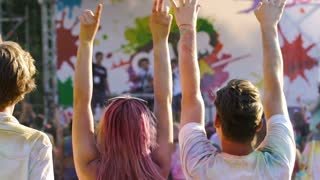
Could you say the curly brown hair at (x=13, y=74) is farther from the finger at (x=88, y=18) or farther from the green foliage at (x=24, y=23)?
the green foliage at (x=24, y=23)

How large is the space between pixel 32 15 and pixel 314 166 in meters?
5.78

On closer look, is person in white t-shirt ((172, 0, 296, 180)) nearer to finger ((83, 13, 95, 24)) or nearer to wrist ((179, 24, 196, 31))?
wrist ((179, 24, 196, 31))

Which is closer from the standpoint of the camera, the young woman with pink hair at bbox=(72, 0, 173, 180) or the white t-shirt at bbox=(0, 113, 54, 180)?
the white t-shirt at bbox=(0, 113, 54, 180)

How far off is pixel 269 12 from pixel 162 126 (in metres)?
0.61

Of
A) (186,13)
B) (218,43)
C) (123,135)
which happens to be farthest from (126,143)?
(218,43)

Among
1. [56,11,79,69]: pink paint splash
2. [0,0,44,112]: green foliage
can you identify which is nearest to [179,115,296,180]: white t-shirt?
[56,11,79,69]: pink paint splash

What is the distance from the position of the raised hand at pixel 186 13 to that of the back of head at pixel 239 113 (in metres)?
0.42

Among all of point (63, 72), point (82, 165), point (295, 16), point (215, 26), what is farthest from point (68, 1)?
point (82, 165)

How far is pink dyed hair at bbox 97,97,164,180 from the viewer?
2.46m

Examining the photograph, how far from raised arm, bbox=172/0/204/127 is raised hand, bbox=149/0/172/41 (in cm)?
10

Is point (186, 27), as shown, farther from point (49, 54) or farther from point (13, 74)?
point (49, 54)

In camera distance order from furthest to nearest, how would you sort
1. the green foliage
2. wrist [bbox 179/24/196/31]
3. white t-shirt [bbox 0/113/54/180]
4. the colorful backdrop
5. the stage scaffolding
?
the green foliage
the stage scaffolding
the colorful backdrop
wrist [bbox 179/24/196/31]
white t-shirt [bbox 0/113/54/180]

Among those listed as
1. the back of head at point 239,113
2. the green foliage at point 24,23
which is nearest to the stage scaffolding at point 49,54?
the green foliage at point 24,23

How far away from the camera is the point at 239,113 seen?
7.61ft
